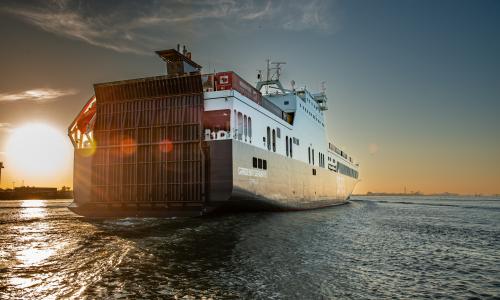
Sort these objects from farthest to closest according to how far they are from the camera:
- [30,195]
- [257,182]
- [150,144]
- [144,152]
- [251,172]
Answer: [30,195], [257,182], [251,172], [144,152], [150,144]

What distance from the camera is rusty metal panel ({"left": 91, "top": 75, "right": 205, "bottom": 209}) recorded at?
23.5 meters

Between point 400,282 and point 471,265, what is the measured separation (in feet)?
13.7

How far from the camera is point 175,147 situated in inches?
942

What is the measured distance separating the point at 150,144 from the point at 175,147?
1.94m

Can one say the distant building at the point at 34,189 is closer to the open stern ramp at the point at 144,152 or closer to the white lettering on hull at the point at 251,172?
the open stern ramp at the point at 144,152

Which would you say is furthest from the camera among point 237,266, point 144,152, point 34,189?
point 34,189

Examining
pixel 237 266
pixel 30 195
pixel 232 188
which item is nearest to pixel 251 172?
pixel 232 188

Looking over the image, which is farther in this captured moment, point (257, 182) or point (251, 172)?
point (257, 182)

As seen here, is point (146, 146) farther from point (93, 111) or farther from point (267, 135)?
point (267, 135)

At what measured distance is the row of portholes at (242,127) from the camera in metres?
24.0

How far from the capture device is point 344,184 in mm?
68062

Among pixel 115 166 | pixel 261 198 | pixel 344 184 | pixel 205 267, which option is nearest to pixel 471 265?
pixel 205 267

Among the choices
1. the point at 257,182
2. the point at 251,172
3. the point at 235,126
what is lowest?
the point at 257,182

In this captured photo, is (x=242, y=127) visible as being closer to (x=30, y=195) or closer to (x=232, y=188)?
(x=232, y=188)
